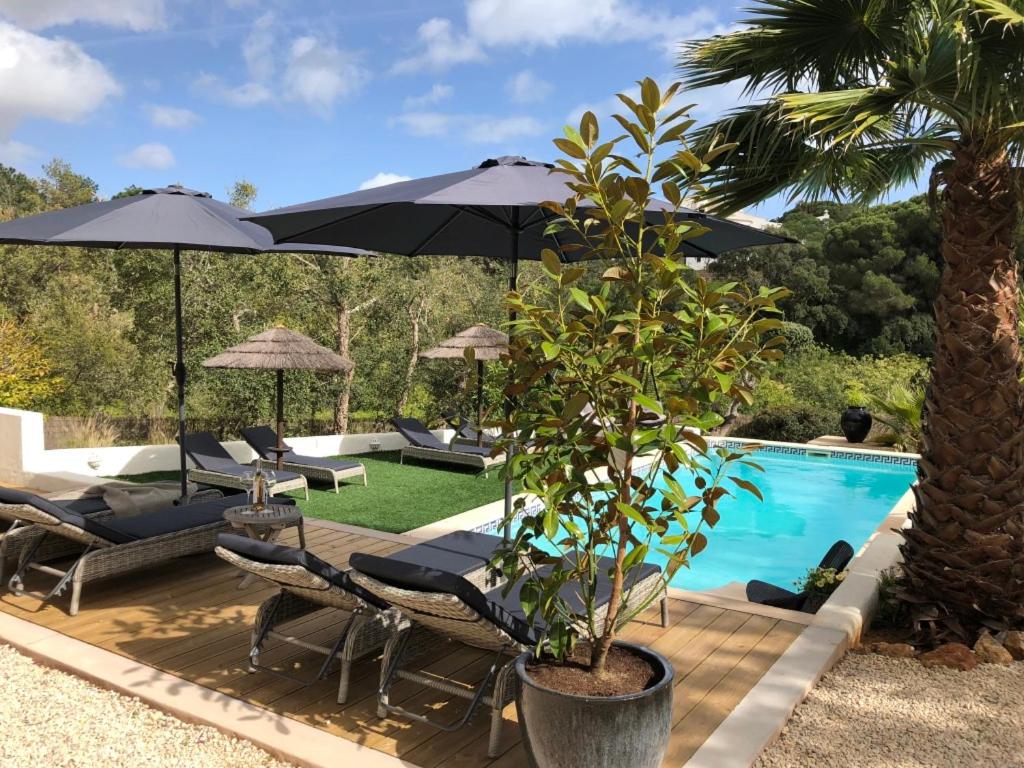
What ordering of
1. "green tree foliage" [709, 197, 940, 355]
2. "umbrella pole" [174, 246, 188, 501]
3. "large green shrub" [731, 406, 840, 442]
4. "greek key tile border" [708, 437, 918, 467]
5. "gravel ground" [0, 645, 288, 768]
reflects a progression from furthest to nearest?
"green tree foliage" [709, 197, 940, 355]
"large green shrub" [731, 406, 840, 442]
"greek key tile border" [708, 437, 918, 467]
"umbrella pole" [174, 246, 188, 501]
"gravel ground" [0, 645, 288, 768]

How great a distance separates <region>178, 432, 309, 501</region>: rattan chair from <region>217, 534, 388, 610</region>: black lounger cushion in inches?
187

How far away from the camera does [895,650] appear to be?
4.58 m

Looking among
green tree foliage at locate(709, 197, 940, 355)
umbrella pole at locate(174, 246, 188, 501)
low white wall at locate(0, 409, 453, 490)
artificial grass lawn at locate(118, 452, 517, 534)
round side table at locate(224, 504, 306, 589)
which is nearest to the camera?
round side table at locate(224, 504, 306, 589)

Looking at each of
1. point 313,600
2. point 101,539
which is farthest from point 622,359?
point 101,539

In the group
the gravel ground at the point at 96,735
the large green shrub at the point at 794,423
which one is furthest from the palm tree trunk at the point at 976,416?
the large green shrub at the point at 794,423

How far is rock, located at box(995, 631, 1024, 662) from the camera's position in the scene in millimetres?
4488

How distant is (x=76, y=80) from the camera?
333 ft

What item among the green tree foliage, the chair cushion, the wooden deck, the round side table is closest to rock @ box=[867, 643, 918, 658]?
the wooden deck

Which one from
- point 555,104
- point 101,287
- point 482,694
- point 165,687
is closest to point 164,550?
point 165,687

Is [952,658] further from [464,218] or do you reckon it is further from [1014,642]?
[464,218]

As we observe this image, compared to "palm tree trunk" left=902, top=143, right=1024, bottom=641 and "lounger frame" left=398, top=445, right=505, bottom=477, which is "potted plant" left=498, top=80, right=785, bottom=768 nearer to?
"palm tree trunk" left=902, top=143, right=1024, bottom=641

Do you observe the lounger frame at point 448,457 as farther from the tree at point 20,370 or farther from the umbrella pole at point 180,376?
the tree at point 20,370

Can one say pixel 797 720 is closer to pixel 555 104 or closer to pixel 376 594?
pixel 376 594

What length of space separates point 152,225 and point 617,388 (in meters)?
3.95
